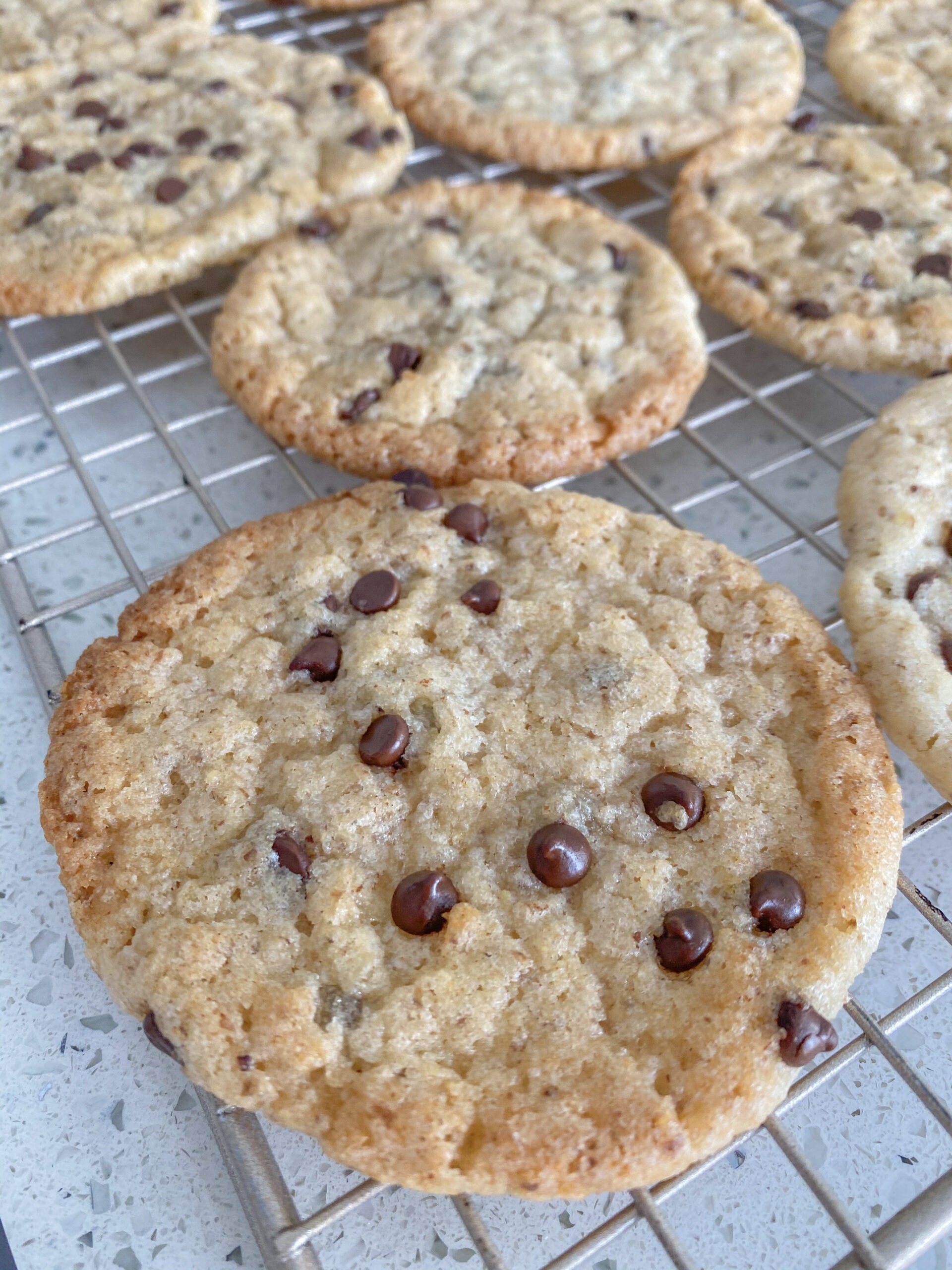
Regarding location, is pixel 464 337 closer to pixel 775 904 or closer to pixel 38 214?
pixel 38 214

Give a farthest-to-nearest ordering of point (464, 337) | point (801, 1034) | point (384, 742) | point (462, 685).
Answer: point (464, 337) → point (462, 685) → point (384, 742) → point (801, 1034)

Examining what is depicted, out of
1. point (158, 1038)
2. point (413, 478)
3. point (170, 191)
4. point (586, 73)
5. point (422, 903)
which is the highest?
point (586, 73)

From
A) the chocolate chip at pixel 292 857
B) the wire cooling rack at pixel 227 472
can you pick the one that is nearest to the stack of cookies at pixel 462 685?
the chocolate chip at pixel 292 857

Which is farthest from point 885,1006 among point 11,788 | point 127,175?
point 127,175

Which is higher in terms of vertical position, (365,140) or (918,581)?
(365,140)

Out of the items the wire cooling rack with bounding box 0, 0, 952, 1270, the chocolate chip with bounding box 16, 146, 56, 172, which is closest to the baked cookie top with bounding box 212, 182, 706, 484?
the wire cooling rack with bounding box 0, 0, 952, 1270

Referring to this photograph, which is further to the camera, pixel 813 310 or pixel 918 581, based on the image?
pixel 813 310

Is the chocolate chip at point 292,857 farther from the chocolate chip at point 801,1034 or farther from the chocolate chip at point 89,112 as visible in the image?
the chocolate chip at point 89,112

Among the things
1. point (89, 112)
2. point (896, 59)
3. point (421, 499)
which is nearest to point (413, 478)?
point (421, 499)

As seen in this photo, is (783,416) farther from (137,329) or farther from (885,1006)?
(137,329)
